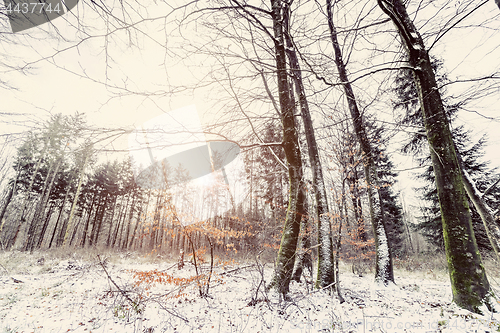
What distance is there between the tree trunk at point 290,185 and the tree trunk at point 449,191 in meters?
2.30

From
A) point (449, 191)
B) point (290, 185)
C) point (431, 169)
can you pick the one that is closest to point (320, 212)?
point (290, 185)

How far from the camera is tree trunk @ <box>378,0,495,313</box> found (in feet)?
9.11

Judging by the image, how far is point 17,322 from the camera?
4172mm

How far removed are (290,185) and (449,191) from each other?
288 centimetres

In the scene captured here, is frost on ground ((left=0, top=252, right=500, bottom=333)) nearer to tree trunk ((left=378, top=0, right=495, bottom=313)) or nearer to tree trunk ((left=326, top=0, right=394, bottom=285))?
tree trunk ((left=378, top=0, right=495, bottom=313))

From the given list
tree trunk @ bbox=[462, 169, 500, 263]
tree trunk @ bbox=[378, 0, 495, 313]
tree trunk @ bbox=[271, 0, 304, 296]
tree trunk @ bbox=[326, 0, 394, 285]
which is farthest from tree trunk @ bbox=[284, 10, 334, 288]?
tree trunk @ bbox=[462, 169, 500, 263]

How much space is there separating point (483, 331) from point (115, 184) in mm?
34014

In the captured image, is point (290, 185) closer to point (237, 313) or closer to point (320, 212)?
point (320, 212)

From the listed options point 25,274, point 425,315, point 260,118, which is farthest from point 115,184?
point 425,315

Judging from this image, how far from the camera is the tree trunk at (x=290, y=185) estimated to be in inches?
174

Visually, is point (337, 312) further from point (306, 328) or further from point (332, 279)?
point (332, 279)

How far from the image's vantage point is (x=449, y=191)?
312cm

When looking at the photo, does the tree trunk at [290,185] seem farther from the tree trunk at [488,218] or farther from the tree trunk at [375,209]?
the tree trunk at [488,218]

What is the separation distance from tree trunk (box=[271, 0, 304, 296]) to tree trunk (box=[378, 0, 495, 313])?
230 cm
